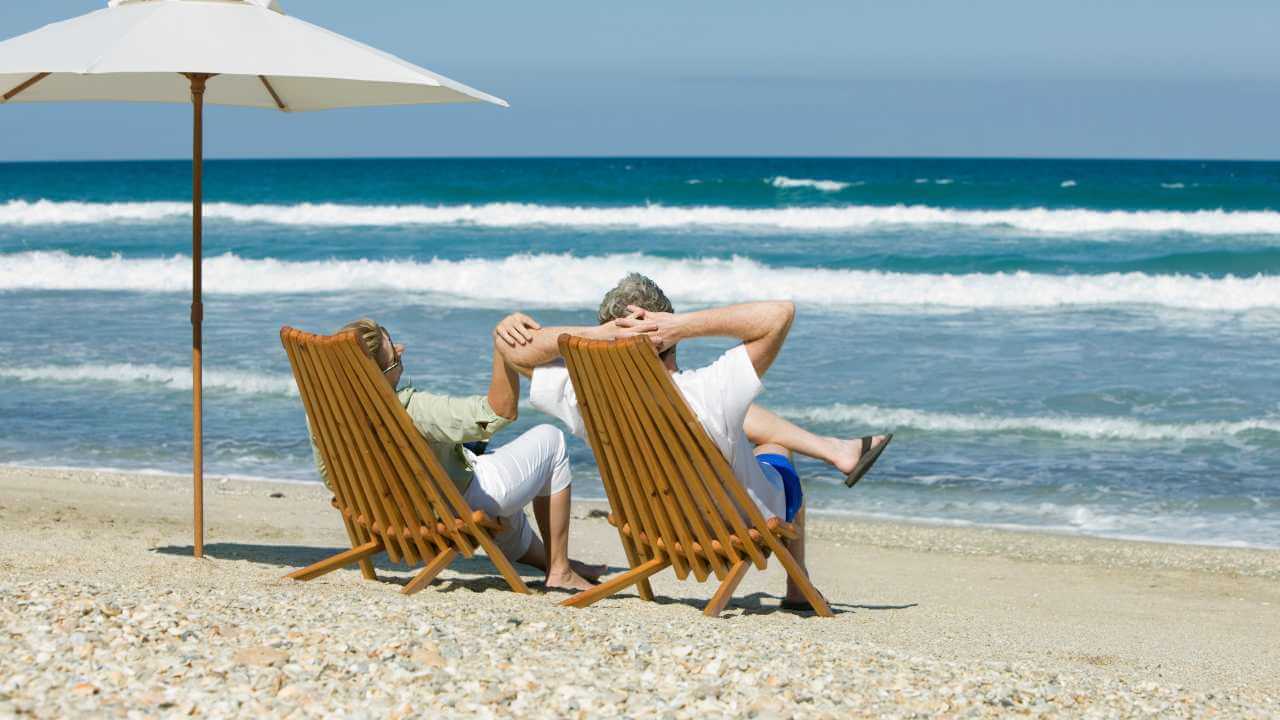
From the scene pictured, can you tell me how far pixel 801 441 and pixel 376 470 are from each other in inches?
54.9

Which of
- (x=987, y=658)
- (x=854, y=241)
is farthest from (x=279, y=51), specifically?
(x=854, y=241)

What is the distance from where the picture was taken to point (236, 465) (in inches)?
312

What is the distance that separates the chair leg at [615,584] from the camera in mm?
4242

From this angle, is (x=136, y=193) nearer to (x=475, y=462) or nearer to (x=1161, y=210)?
(x=1161, y=210)

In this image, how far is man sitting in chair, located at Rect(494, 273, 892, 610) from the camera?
378 cm

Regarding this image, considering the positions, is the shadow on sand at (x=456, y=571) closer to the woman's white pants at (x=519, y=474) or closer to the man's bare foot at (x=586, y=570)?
the man's bare foot at (x=586, y=570)

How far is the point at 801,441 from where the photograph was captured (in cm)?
440

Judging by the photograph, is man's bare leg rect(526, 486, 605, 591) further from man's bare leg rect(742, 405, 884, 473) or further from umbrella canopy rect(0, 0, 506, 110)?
umbrella canopy rect(0, 0, 506, 110)

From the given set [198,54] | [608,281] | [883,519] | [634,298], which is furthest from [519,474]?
[608,281]

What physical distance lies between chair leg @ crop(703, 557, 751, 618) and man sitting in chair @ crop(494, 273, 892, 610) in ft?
0.58

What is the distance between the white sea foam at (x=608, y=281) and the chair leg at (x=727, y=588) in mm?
12726

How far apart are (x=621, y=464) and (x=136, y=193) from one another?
41104mm

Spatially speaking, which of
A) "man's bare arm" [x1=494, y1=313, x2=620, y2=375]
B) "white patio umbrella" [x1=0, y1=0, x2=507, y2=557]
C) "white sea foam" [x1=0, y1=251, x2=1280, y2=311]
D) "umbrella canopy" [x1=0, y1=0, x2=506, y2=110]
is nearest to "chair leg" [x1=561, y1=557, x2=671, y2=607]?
"man's bare arm" [x1=494, y1=313, x2=620, y2=375]

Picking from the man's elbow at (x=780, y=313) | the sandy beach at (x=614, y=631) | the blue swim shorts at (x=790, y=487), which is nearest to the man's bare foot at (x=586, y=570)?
the sandy beach at (x=614, y=631)
